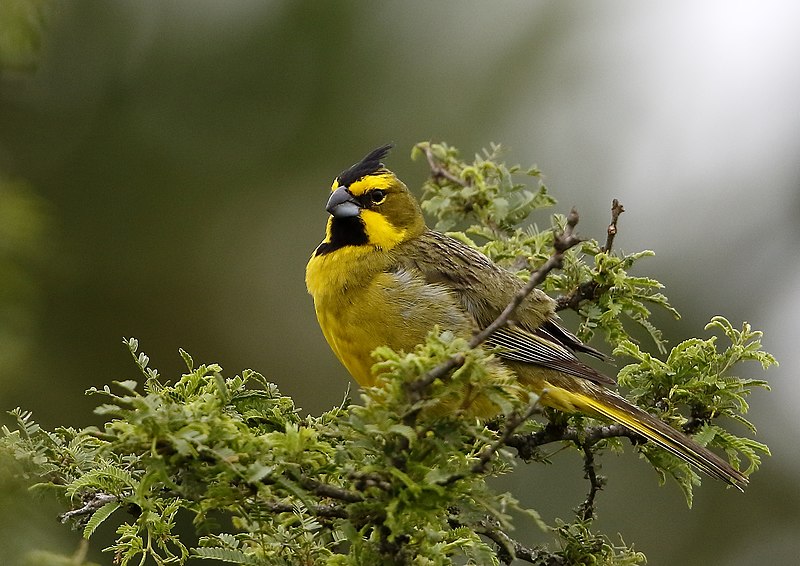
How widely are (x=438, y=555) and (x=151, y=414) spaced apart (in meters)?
1.02

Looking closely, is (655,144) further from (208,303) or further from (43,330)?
(43,330)

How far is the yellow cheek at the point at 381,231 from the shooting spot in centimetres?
554

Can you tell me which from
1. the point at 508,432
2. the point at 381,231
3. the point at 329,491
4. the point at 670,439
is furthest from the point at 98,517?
the point at 381,231

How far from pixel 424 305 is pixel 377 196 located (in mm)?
943

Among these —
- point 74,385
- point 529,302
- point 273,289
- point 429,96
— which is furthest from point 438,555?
point 429,96

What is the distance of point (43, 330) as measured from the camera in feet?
26.4

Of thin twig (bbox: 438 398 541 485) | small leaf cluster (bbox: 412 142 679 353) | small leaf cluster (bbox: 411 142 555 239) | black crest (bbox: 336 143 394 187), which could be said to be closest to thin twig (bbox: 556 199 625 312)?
small leaf cluster (bbox: 412 142 679 353)

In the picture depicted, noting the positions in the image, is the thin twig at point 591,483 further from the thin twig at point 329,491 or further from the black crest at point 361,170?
the black crest at point 361,170

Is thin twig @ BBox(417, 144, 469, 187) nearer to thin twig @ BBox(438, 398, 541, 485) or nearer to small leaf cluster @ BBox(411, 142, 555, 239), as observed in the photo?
small leaf cluster @ BBox(411, 142, 555, 239)

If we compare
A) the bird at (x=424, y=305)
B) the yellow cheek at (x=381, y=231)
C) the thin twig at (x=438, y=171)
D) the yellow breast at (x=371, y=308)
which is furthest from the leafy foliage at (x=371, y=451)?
the thin twig at (x=438, y=171)

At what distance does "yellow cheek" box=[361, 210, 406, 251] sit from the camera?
5.54 metres

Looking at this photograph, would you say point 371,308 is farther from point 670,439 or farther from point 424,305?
point 670,439

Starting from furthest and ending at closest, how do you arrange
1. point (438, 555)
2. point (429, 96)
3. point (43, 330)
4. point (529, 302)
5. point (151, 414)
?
point (429, 96), point (43, 330), point (529, 302), point (438, 555), point (151, 414)

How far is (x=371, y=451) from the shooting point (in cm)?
294
